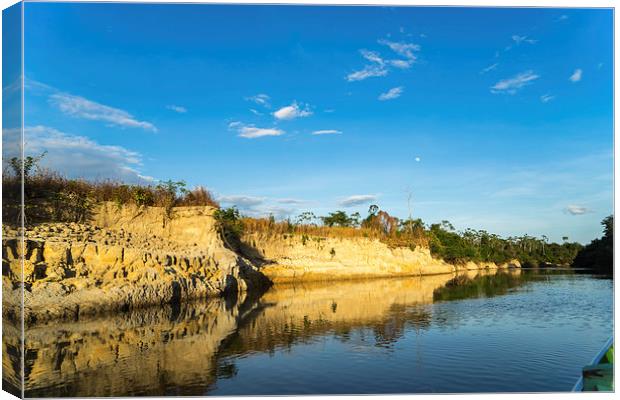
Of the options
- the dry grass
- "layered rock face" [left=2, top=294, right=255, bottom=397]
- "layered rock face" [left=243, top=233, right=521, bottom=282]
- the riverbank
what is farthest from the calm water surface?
the dry grass

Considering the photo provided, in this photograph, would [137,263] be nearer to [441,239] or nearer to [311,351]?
[311,351]

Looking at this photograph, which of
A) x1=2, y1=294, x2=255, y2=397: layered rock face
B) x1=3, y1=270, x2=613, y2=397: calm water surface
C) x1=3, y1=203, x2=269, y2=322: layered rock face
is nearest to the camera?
x1=2, y1=294, x2=255, y2=397: layered rock face

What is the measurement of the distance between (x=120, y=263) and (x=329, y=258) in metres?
18.3

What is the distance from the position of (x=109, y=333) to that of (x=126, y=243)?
21.2 feet

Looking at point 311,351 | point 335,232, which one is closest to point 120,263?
point 311,351

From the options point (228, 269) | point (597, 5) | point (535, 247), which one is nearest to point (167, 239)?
point (228, 269)

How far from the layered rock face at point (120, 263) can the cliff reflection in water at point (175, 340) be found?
2.43ft

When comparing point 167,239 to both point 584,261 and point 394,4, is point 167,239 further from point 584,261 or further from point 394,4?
point 584,261

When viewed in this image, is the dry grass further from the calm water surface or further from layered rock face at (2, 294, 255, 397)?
layered rock face at (2, 294, 255, 397)

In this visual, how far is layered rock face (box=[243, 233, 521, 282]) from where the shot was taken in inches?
1074

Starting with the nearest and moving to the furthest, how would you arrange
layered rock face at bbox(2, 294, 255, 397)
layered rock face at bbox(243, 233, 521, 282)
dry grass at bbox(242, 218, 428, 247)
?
layered rock face at bbox(2, 294, 255, 397), layered rock face at bbox(243, 233, 521, 282), dry grass at bbox(242, 218, 428, 247)

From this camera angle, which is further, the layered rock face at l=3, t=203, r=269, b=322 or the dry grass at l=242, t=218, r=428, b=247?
the dry grass at l=242, t=218, r=428, b=247

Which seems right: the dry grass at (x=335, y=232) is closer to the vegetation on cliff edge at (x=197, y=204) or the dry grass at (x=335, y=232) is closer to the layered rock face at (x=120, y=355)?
the vegetation on cliff edge at (x=197, y=204)

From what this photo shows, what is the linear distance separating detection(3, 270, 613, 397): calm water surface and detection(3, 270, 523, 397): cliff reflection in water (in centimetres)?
2
